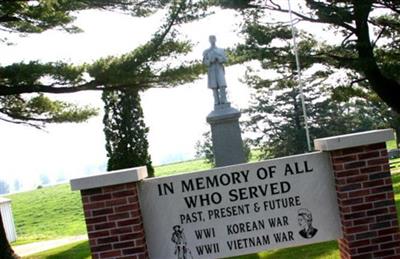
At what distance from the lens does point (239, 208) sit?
585 cm

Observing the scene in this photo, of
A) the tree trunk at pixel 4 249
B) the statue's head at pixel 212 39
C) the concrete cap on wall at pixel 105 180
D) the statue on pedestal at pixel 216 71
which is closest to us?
the concrete cap on wall at pixel 105 180

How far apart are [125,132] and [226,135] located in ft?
20.5

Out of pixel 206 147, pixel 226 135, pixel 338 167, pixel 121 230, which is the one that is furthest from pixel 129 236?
pixel 206 147

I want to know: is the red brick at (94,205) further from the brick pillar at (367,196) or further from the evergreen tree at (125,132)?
the evergreen tree at (125,132)

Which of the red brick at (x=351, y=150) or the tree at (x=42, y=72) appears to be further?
the tree at (x=42, y=72)

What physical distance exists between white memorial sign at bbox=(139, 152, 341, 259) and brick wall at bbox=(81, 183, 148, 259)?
0.69 feet

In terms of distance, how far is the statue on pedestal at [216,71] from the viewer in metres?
10.4

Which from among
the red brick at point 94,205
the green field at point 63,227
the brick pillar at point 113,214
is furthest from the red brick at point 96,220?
the green field at point 63,227

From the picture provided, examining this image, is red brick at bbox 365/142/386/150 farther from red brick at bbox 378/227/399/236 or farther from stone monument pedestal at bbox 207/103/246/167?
stone monument pedestal at bbox 207/103/246/167

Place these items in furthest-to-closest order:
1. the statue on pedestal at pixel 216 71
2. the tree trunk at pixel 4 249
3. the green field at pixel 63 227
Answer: the tree trunk at pixel 4 249, the statue on pedestal at pixel 216 71, the green field at pixel 63 227

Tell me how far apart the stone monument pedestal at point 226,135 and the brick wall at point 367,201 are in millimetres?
4370

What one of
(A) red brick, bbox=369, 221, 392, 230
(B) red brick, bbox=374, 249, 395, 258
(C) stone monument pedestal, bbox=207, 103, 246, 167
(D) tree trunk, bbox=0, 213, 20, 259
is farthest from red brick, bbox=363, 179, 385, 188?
(D) tree trunk, bbox=0, 213, 20, 259

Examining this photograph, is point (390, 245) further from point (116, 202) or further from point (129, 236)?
point (116, 202)

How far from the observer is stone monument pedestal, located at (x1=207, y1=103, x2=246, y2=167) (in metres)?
10.0
